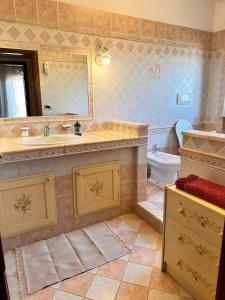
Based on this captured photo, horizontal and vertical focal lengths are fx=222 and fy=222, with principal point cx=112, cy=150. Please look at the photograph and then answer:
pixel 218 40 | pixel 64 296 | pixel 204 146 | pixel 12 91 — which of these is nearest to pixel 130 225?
pixel 64 296

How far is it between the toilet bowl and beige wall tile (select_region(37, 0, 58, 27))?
1.92 metres

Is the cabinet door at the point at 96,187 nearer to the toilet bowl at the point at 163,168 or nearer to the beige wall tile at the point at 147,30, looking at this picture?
the toilet bowl at the point at 163,168

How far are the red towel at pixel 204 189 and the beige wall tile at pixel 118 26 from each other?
1.98 m

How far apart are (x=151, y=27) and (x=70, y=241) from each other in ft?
8.92

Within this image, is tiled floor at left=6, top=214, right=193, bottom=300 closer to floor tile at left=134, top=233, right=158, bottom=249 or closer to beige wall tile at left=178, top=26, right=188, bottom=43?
floor tile at left=134, top=233, right=158, bottom=249

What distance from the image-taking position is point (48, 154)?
188 cm

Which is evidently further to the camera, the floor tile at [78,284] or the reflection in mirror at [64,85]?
the reflection in mirror at [64,85]

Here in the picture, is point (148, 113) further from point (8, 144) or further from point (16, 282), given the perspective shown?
point (16, 282)

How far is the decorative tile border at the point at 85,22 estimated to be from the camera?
213cm

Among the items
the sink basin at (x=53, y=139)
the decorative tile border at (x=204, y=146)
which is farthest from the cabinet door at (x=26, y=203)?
the decorative tile border at (x=204, y=146)

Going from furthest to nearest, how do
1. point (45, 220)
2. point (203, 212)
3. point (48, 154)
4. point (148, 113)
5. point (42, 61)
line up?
1. point (148, 113)
2. point (42, 61)
3. point (45, 220)
4. point (48, 154)
5. point (203, 212)

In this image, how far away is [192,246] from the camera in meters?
1.38

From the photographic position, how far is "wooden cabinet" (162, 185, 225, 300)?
4.03ft

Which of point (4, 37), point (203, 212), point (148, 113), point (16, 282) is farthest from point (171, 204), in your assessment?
point (4, 37)
